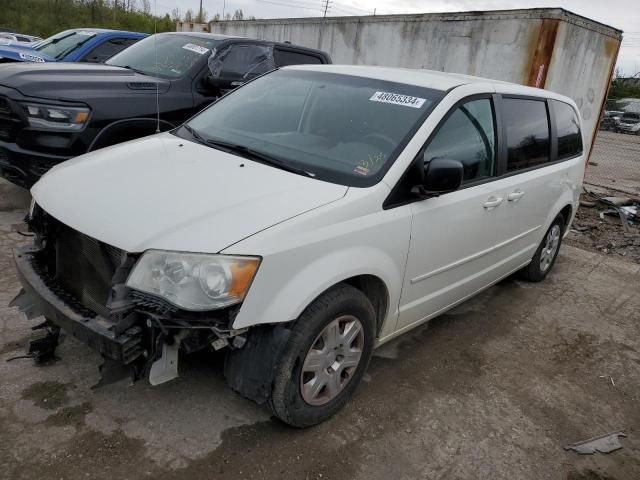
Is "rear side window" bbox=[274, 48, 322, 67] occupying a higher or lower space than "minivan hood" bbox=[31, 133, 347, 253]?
higher

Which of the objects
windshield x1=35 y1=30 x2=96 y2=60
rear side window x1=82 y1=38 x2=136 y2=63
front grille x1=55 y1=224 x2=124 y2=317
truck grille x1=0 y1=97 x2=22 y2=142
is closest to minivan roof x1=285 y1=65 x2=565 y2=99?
front grille x1=55 y1=224 x2=124 y2=317

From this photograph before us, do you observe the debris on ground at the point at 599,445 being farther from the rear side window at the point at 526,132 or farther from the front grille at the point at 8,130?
the front grille at the point at 8,130

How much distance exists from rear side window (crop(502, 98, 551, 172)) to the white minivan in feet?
0.08

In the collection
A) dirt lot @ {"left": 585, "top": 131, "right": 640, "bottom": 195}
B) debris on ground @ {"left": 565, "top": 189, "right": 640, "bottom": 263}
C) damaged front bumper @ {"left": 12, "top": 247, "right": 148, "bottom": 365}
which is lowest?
dirt lot @ {"left": 585, "top": 131, "right": 640, "bottom": 195}

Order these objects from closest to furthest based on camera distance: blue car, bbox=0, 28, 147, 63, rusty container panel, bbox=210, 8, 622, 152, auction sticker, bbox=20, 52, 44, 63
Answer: blue car, bbox=0, 28, 147, 63 → auction sticker, bbox=20, 52, 44, 63 → rusty container panel, bbox=210, 8, 622, 152

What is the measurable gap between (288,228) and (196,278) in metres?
0.44

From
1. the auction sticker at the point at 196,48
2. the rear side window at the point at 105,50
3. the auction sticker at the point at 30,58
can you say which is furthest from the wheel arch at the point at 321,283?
the auction sticker at the point at 30,58

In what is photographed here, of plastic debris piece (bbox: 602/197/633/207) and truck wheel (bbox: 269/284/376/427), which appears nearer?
truck wheel (bbox: 269/284/376/427)

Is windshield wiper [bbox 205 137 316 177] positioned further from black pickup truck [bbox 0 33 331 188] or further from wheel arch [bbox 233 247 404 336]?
black pickup truck [bbox 0 33 331 188]

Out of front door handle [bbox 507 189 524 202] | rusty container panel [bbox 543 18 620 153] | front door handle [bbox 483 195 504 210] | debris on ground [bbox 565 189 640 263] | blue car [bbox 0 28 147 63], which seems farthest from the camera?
rusty container panel [bbox 543 18 620 153]

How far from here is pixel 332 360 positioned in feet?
8.59

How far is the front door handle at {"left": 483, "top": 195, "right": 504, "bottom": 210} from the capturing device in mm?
3395

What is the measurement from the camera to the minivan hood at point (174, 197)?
222 centimetres

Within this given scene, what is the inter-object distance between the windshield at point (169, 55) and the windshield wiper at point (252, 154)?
7.93 ft
